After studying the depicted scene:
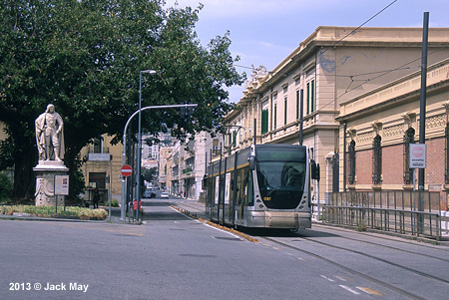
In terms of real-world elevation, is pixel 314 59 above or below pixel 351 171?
above

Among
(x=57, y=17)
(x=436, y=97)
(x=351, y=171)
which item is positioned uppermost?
(x=57, y=17)

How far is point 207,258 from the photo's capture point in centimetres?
1373

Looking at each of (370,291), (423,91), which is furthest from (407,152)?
(370,291)

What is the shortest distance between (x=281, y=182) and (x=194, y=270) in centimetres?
1100

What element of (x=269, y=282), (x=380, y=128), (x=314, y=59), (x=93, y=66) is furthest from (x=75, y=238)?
(x=314, y=59)

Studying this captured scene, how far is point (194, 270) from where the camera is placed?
11492 millimetres

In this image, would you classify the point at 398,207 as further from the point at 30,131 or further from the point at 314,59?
the point at 314,59

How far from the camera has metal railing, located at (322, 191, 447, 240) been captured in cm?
2194

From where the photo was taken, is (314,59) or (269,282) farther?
(314,59)

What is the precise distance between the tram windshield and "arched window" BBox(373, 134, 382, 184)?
50.0ft

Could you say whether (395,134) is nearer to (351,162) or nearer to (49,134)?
(351,162)

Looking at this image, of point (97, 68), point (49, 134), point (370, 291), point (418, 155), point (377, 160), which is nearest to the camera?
point (370, 291)

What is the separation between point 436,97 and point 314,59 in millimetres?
17027

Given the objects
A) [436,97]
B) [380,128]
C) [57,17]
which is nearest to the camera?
[436,97]
